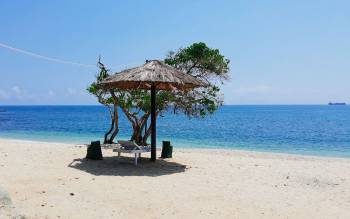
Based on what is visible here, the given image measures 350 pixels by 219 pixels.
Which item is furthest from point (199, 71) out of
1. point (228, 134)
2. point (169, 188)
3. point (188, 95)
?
point (228, 134)

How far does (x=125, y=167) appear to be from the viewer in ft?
34.1

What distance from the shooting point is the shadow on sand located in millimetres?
9599

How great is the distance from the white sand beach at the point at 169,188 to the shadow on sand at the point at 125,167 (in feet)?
0.08

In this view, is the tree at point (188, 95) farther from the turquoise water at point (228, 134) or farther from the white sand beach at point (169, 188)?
the turquoise water at point (228, 134)

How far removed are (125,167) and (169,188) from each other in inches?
106

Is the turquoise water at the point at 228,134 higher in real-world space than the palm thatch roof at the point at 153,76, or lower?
lower

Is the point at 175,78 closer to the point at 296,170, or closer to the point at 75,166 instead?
the point at 75,166

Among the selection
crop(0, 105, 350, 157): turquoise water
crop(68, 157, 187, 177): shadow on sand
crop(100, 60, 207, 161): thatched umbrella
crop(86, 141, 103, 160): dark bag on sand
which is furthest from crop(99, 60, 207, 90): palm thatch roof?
crop(0, 105, 350, 157): turquoise water

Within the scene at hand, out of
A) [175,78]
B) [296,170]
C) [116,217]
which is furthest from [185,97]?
[116,217]

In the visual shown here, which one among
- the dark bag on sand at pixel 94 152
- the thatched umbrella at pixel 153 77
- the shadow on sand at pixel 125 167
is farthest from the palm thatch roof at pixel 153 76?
the shadow on sand at pixel 125 167

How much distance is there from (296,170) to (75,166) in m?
5.81

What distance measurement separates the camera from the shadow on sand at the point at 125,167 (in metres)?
9.60

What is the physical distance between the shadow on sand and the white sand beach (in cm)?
2

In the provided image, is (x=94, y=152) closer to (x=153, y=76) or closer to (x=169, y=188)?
(x=153, y=76)
